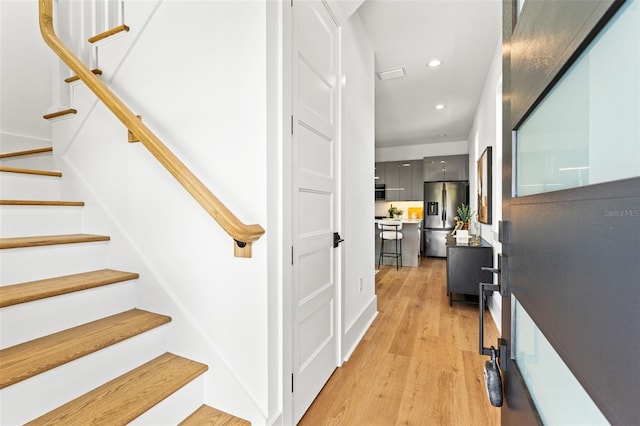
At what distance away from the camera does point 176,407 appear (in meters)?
1.38

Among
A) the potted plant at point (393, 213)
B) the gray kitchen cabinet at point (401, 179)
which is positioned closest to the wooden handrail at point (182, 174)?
the potted plant at point (393, 213)

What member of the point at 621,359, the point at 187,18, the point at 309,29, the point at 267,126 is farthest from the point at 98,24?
the point at 621,359

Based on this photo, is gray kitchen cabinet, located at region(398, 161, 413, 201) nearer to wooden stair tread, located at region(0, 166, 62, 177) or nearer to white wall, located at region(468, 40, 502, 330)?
white wall, located at region(468, 40, 502, 330)

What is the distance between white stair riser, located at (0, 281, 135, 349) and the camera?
1299 millimetres

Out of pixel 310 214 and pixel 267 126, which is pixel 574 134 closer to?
pixel 267 126

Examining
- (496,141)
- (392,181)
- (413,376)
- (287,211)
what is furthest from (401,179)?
(287,211)

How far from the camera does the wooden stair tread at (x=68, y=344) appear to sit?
1135 millimetres

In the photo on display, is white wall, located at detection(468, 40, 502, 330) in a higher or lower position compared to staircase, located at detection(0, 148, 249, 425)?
higher

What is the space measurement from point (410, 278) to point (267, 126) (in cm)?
434

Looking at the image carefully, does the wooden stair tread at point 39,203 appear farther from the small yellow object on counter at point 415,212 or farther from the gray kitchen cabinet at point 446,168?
the small yellow object on counter at point 415,212

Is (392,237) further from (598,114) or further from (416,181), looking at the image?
(598,114)

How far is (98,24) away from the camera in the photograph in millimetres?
2141

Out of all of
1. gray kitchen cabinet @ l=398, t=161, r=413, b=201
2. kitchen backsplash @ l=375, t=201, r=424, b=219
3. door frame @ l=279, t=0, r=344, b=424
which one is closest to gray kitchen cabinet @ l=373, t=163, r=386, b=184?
gray kitchen cabinet @ l=398, t=161, r=413, b=201

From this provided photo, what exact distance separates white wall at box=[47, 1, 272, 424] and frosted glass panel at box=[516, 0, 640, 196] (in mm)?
1099
